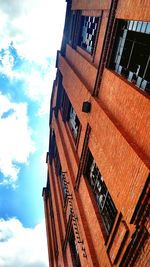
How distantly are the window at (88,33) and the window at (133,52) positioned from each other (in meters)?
3.15

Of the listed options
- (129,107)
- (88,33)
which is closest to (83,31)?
(88,33)

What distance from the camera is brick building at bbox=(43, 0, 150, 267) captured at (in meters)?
5.53

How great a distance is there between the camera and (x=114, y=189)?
6.65 m

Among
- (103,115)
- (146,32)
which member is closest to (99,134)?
(103,115)

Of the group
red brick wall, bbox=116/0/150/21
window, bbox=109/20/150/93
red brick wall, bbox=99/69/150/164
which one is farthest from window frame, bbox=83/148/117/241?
red brick wall, bbox=116/0/150/21

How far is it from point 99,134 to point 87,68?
389cm

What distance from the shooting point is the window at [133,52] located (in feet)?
21.1

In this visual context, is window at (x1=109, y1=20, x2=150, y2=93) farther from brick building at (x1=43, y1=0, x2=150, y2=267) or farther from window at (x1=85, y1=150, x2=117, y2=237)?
window at (x1=85, y1=150, x2=117, y2=237)

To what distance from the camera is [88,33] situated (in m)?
12.3

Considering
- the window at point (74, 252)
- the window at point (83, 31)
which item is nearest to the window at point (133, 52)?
the window at point (83, 31)

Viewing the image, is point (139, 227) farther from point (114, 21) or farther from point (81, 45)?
point (81, 45)

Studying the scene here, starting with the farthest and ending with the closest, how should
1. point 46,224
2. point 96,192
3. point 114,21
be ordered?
1. point 46,224
2. point 96,192
3. point 114,21

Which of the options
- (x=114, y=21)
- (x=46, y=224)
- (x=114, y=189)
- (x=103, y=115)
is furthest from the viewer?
(x=46, y=224)

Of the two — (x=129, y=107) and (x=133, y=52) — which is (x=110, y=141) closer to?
(x=129, y=107)
